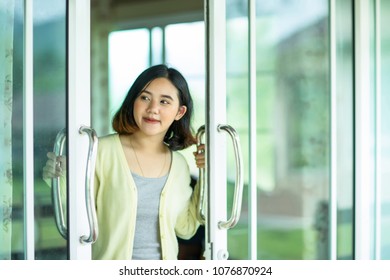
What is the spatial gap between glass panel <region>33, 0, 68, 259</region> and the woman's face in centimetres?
37

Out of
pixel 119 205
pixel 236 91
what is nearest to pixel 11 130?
pixel 119 205

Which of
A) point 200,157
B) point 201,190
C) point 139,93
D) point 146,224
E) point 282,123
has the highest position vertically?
point 139,93

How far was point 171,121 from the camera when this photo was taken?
2092mm

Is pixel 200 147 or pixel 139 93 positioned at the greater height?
pixel 139 93

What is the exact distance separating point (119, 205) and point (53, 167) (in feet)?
1.10

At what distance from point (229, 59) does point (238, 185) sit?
0.48m

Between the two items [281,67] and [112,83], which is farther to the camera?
[112,83]

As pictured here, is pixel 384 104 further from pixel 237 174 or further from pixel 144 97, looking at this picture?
pixel 144 97

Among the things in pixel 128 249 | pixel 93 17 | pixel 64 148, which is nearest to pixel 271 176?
pixel 128 249

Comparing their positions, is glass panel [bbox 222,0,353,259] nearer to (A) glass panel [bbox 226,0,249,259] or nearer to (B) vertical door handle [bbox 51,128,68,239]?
(A) glass panel [bbox 226,0,249,259]

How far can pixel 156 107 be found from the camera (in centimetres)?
204

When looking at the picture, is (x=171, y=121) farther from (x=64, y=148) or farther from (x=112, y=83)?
(x=112, y=83)

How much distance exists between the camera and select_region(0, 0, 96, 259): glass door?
1682mm

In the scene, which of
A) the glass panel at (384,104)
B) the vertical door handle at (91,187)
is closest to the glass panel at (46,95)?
the vertical door handle at (91,187)
